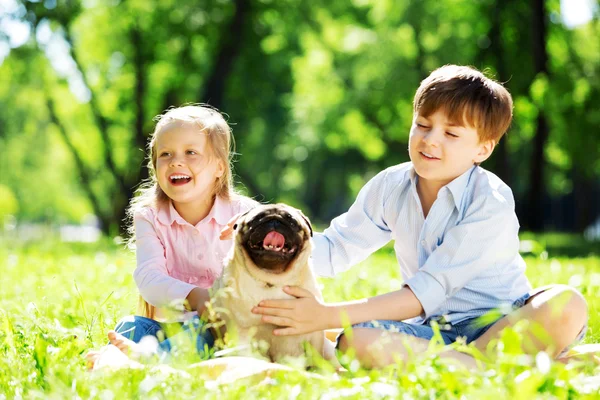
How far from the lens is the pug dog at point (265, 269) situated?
335 centimetres

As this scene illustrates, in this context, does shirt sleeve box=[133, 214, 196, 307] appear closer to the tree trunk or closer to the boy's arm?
the boy's arm

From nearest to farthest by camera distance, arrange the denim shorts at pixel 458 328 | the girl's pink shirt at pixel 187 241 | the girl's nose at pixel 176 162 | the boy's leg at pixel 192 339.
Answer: the boy's leg at pixel 192 339 < the denim shorts at pixel 458 328 < the girl's nose at pixel 176 162 < the girl's pink shirt at pixel 187 241

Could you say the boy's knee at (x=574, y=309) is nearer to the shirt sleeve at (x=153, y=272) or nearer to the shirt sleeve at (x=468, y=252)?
the shirt sleeve at (x=468, y=252)

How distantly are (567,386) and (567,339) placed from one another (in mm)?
991

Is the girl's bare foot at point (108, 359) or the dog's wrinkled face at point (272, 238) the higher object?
the dog's wrinkled face at point (272, 238)

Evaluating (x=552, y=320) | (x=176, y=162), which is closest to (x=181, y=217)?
(x=176, y=162)

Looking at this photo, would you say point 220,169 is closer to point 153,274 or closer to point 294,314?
point 153,274

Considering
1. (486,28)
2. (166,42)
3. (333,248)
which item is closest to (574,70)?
(486,28)

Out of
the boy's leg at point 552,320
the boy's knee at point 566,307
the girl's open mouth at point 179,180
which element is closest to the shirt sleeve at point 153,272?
the girl's open mouth at point 179,180

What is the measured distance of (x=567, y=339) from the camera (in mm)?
3498

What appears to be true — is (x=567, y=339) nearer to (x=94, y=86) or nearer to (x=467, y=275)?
(x=467, y=275)

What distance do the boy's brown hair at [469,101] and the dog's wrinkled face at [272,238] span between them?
3.23ft

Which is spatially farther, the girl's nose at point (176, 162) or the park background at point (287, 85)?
the park background at point (287, 85)

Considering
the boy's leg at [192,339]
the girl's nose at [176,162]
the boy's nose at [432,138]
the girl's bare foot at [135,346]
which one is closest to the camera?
the girl's bare foot at [135,346]
